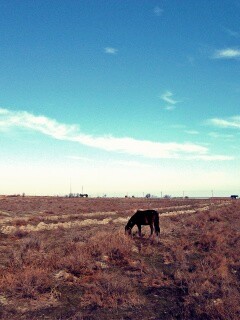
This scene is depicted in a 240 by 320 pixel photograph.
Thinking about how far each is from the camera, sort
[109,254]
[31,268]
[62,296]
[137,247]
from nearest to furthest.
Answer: [62,296] → [31,268] → [109,254] → [137,247]

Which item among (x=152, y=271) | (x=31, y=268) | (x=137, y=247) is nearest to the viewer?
(x=31, y=268)

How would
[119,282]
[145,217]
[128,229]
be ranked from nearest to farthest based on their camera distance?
[119,282], [145,217], [128,229]

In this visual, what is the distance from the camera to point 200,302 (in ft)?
29.3

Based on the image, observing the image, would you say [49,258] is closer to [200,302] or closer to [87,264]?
[87,264]

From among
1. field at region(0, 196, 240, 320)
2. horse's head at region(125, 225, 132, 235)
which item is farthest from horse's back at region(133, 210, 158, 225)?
field at region(0, 196, 240, 320)

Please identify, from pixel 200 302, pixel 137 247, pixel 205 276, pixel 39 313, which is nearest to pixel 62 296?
pixel 39 313

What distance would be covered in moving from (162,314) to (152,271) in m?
3.60

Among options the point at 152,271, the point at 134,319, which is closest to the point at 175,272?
the point at 152,271

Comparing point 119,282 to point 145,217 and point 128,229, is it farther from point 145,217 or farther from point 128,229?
point 128,229

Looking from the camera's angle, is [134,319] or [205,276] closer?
[134,319]

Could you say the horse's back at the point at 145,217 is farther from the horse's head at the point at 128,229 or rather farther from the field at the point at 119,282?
the field at the point at 119,282

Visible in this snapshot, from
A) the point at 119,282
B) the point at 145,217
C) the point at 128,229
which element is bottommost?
the point at 119,282

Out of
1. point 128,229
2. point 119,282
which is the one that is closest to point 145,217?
point 128,229

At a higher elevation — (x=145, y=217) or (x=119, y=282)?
(x=145, y=217)
